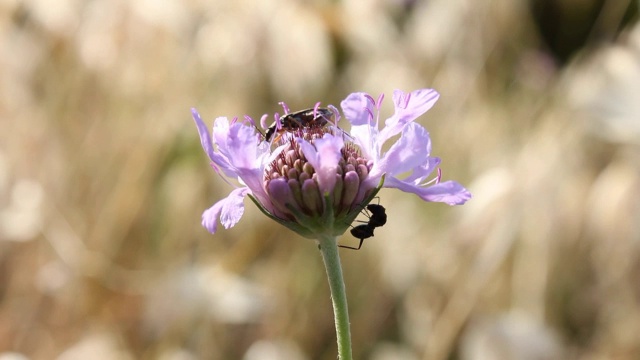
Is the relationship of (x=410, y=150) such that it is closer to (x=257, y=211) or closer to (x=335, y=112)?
(x=335, y=112)

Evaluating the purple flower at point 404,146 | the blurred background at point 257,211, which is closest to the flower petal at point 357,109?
the purple flower at point 404,146

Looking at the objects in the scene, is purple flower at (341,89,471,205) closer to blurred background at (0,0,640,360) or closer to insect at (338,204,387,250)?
insect at (338,204,387,250)

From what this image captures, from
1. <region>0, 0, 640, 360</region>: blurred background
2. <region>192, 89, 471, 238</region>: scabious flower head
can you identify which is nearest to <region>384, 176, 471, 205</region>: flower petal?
<region>192, 89, 471, 238</region>: scabious flower head

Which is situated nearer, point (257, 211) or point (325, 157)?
point (325, 157)

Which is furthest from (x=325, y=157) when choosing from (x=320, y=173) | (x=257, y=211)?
(x=257, y=211)

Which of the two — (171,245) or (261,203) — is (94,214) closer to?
(171,245)

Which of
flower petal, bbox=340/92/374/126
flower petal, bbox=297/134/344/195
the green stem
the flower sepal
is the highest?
flower petal, bbox=340/92/374/126

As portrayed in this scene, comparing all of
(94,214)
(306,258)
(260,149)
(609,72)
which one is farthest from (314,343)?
(260,149)
